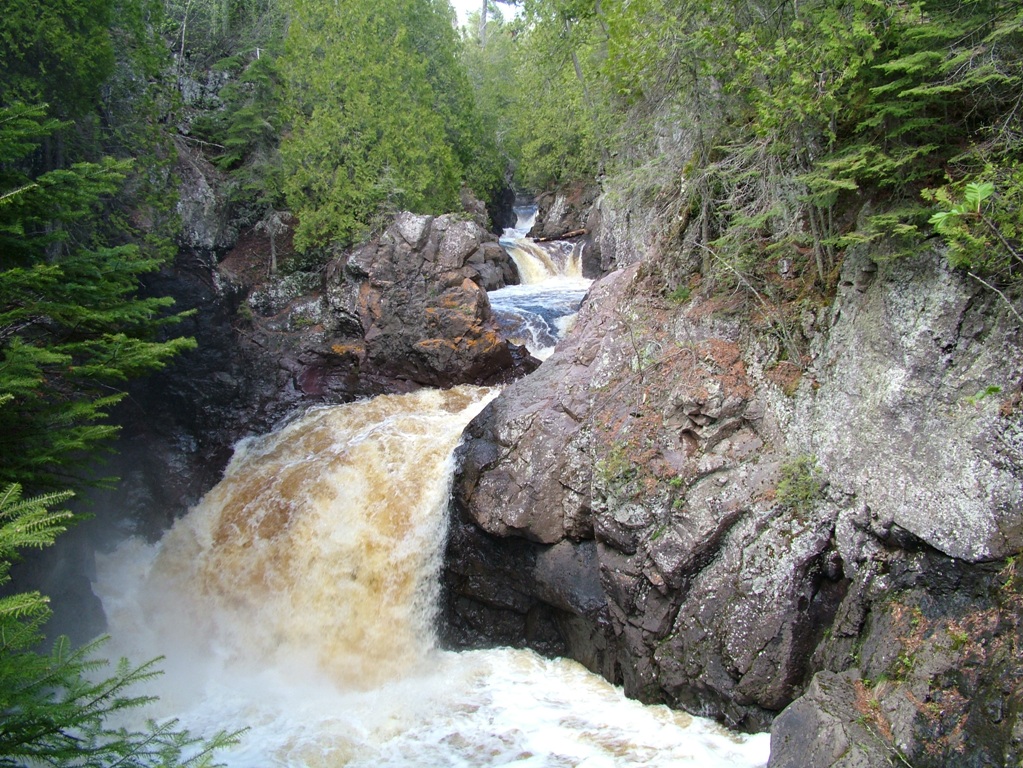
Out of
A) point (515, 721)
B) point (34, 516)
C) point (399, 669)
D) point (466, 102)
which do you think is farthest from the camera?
point (466, 102)

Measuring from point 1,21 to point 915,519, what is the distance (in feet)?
46.1

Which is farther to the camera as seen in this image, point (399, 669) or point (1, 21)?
point (1, 21)

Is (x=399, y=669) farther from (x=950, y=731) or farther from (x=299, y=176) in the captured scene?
(x=299, y=176)

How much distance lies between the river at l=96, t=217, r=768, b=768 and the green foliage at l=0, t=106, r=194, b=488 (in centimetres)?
333

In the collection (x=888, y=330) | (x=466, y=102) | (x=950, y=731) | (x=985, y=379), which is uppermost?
(x=466, y=102)

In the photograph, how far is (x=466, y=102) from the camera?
2542 centimetres

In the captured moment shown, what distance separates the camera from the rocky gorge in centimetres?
513

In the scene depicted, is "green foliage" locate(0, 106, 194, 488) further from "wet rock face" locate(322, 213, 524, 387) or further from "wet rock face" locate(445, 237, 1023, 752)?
"wet rock face" locate(322, 213, 524, 387)

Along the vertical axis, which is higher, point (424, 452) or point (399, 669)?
point (424, 452)

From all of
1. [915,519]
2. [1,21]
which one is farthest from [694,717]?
[1,21]

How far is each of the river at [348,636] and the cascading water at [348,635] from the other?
0.08 feet

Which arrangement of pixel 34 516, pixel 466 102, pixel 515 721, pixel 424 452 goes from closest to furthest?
pixel 34 516 < pixel 515 721 < pixel 424 452 < pixel 466 102

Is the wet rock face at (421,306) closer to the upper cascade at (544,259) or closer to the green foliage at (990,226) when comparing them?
the upper cascade at (544,259)

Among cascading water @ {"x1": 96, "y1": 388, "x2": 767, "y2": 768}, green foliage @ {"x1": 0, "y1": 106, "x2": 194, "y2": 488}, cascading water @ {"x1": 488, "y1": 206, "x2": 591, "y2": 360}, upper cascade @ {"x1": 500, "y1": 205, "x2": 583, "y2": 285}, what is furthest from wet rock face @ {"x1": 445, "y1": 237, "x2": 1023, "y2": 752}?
upper cascade @ {"x1": 500, "y1": 205, "x2": 583, "y2": 285}
